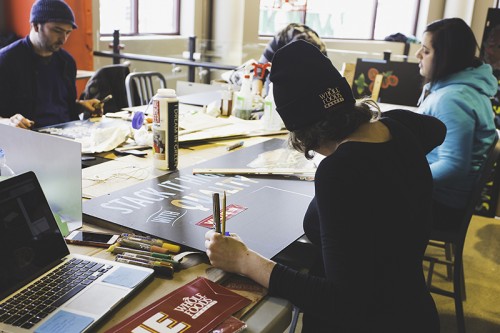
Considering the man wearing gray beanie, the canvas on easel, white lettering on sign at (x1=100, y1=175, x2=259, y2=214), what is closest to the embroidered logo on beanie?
the man wearing gray beanie

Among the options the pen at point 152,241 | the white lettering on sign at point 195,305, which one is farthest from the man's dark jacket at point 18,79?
the white lettering on sign at point 195,305

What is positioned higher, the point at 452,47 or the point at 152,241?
the point at 452,47

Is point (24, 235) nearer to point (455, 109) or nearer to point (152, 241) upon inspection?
point (152, 241)

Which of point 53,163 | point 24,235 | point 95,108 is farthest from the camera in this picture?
point 95,108

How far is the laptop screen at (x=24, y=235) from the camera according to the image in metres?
0.87

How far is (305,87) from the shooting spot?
1.00 metres

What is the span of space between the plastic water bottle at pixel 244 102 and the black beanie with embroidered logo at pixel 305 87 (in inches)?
55.0

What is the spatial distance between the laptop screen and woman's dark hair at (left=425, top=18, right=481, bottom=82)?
1.74m

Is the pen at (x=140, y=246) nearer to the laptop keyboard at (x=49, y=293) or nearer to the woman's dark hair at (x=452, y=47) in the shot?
the laptop keyboard at (x=49, y=293)

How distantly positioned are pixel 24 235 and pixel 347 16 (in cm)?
785

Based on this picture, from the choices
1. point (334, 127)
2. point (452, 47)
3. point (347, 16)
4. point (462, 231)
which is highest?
point (347, 16)

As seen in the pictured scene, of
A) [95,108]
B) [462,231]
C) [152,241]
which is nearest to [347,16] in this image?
[95,108]

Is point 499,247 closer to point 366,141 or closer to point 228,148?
point 228,148

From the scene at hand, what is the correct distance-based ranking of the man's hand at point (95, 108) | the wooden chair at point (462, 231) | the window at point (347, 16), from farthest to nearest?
the window at point (347, 16)
the man's hand at point (95, 108)
the wooden chair at point (462, 231)
